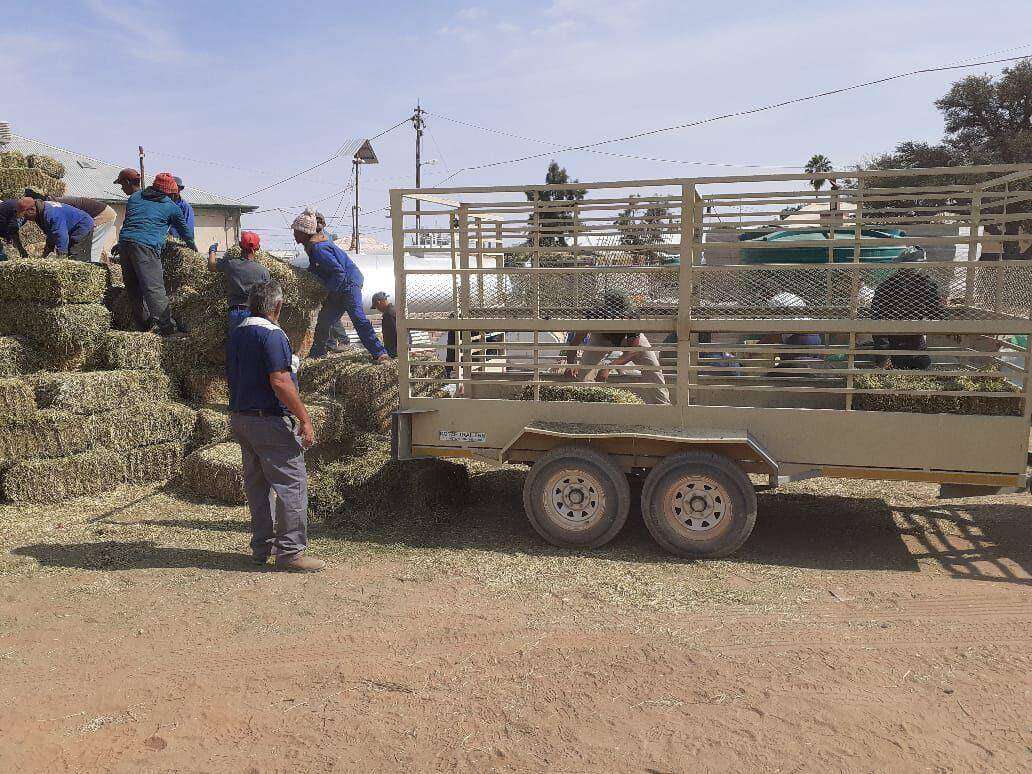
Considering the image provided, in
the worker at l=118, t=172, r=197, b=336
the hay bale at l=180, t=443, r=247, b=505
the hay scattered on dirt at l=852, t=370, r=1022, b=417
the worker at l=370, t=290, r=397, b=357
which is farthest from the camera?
the worker at l=370, t=290, r=397, b=357

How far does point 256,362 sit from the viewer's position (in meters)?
5.77

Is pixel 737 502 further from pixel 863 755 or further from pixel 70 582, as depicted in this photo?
pixel 70 582

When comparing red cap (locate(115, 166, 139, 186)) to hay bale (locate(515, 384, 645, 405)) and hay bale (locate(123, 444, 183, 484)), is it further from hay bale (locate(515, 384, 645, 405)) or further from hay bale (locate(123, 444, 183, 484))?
hay bale (locate(515, 384, 645, 405))

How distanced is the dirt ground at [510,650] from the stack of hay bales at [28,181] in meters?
5.12

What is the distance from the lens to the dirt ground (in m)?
3.74

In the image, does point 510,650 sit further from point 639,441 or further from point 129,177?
point 129,177

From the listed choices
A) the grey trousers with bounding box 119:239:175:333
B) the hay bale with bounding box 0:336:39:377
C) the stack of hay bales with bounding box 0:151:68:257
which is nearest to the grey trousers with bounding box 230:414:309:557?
the hay bale with bounding box 0:336:39:377

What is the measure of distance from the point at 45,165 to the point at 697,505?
409 inches

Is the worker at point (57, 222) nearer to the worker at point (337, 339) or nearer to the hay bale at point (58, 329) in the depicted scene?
the hay bale at point (58, 329)

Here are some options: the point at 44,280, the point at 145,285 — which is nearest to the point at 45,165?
the point at 145,285

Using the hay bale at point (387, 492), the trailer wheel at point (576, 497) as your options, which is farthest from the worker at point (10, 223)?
the trailer wheel at point (576, 497)

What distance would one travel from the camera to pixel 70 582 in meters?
5.68

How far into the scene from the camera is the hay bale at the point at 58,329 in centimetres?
801

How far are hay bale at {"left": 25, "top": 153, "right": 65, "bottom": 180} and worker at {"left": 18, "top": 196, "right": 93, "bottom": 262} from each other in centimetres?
196
